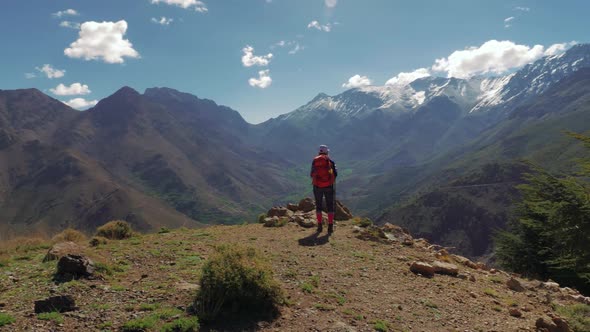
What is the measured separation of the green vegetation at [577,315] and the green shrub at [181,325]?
10856 mm

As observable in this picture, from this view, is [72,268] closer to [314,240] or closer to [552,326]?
[314,240]

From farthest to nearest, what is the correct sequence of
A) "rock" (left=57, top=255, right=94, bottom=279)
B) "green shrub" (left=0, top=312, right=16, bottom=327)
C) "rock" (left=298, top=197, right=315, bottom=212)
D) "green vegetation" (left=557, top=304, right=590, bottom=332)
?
"rock" (left=298, top=197, right=315, bottom=212)
"green vegetation" (left=557, top=304, right=590, bottom=332)
"rock" (left=57, top=255, right=94, bottom=279)
"green shrub" (left=0, top=312, right=16, bottom=327)

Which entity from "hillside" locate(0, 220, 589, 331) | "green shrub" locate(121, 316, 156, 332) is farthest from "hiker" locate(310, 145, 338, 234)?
"green shrub" locate(121, 316, 156, 332)

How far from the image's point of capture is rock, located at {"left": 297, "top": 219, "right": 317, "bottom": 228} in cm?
2058

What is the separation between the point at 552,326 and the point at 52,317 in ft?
41.7

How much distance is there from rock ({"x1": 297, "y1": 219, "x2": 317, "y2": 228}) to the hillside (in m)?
3.19

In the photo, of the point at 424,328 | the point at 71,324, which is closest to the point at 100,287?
the point at 71,324

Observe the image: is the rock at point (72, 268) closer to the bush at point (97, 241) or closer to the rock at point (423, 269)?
the bush at point (97, 241)

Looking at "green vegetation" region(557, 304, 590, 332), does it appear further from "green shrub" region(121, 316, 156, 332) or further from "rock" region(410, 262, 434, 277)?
"green shrub" region(121, 316, 156, 332)

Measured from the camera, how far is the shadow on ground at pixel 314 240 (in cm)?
1665

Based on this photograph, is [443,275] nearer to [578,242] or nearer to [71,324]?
[578,242]

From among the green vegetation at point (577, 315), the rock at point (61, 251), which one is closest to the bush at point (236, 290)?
the rock at point (61, 251)

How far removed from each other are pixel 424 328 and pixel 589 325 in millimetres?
5550

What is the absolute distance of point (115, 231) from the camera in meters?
17.3
